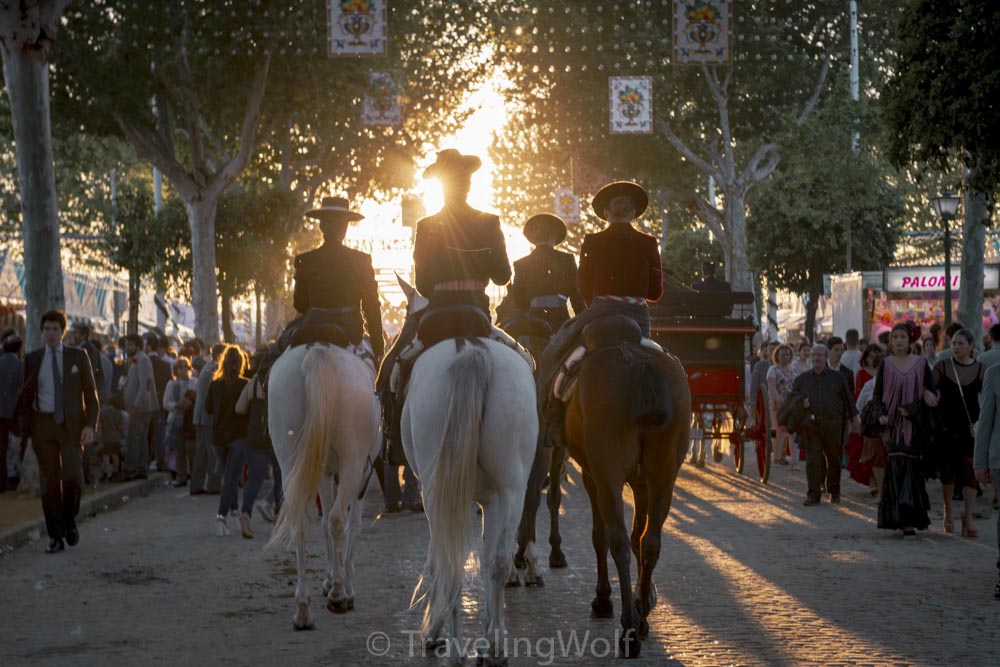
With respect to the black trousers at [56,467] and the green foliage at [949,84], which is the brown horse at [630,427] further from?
the green foliage at [949,84]

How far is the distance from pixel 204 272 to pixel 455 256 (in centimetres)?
2626

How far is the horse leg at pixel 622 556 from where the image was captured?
8359 mm

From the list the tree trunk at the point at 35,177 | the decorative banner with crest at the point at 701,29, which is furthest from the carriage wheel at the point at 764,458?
the decorative banner with crest at the point at 701,29

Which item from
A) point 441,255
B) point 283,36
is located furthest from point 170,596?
point 283,36

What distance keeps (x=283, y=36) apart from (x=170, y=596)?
779 inches

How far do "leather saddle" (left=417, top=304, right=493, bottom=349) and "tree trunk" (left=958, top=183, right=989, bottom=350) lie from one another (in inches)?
804

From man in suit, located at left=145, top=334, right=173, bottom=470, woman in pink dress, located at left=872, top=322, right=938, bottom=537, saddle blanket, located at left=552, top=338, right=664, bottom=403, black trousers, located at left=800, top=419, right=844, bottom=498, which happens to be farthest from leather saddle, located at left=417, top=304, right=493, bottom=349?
man in suit, located at left=145, top=334, right=173, bottom=470

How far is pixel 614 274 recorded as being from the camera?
9.30m

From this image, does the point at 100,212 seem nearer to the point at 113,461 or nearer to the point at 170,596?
the point at 113,461

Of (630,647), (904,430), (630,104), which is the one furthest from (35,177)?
(630,104)

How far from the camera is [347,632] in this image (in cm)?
920

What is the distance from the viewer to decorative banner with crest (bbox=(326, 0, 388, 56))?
2461 cm

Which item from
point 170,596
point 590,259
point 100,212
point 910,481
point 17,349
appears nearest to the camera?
point 590,259

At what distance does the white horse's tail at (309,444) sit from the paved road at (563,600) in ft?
2.13
